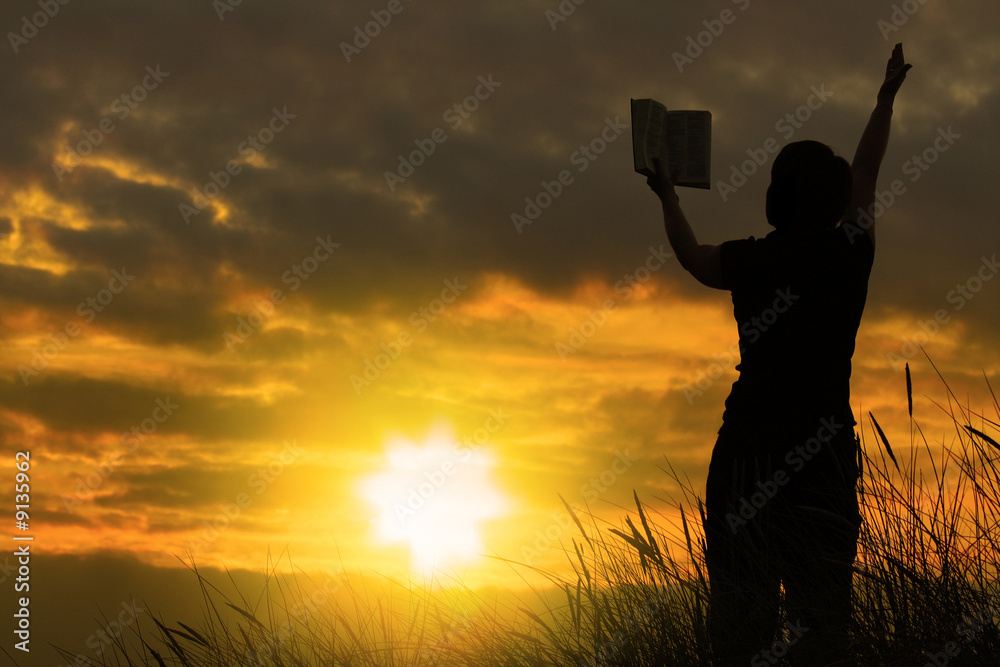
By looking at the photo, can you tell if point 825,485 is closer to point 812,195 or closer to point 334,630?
Answer: point 812,195

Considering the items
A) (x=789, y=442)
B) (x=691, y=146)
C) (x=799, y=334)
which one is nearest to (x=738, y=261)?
(x=799, y=334)

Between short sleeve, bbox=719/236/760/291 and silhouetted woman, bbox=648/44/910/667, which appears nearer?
silhouetted woman, bbox=648/44/910/667

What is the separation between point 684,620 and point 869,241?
1636 millimetres

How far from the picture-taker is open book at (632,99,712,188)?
3842 millimetres

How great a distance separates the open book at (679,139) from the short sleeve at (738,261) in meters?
0.67

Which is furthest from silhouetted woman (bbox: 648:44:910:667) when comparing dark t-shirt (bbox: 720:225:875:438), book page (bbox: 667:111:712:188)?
book page (bbox: 667:111:712:188)

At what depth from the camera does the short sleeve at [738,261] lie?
3.23m

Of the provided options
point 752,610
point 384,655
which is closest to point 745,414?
point 752,610

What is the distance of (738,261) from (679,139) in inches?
37.1

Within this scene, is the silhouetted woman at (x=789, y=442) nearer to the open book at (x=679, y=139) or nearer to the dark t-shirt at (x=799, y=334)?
the dark t-shirt at (x=799, y=334)

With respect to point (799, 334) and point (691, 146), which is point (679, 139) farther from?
point (799, 334)

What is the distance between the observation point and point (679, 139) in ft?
13.0

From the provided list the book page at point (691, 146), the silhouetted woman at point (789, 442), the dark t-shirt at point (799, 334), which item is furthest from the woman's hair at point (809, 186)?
the book page at point (691, 146)

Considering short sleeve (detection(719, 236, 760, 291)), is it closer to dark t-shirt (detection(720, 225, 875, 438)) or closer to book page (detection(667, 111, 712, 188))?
dark t-shirt (detection(720, 225, 875, 438))
